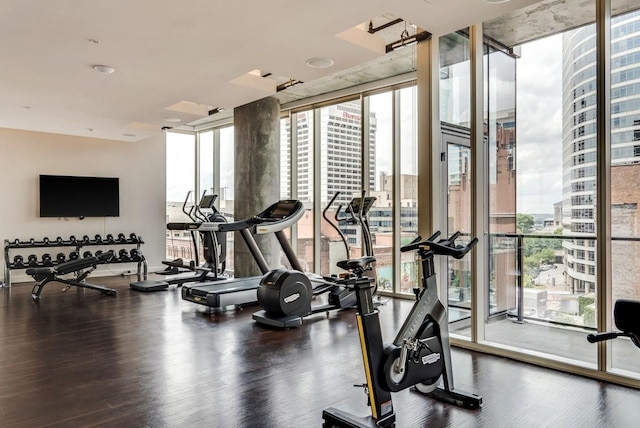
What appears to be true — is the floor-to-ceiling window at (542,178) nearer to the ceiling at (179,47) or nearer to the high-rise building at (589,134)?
the high-rise building at (589,134)

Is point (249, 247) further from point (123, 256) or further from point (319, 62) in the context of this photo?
point (123, 256)

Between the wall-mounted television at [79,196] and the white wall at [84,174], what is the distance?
0.20 meters

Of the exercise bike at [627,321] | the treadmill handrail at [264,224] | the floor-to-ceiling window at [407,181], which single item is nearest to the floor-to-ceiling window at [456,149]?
the treadmill handrail at [264,224]

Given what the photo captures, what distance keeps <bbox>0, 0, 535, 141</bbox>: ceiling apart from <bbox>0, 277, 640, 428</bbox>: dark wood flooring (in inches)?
115

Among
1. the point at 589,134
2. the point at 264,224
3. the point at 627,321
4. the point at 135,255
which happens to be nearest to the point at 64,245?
→ the point at 135,255

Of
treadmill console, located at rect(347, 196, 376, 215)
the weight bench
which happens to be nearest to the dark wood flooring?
treadmill console, located at rect(347, 196, 376, 215)

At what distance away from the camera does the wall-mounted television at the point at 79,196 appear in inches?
340

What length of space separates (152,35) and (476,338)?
13.5 feet

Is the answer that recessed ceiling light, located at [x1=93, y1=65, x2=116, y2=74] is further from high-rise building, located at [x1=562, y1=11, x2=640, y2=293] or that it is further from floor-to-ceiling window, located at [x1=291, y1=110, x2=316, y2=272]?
high-rise building, located at [x1=562, y1=11, x2=640, y2=293]

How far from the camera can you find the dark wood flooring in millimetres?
2701

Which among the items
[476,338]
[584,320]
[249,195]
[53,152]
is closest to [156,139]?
[53,152]

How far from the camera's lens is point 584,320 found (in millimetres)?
4102

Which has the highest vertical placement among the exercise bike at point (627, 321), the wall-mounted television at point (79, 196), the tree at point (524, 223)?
the wall-mounted television at point (79, 196)

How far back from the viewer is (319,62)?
4738 millimetres
